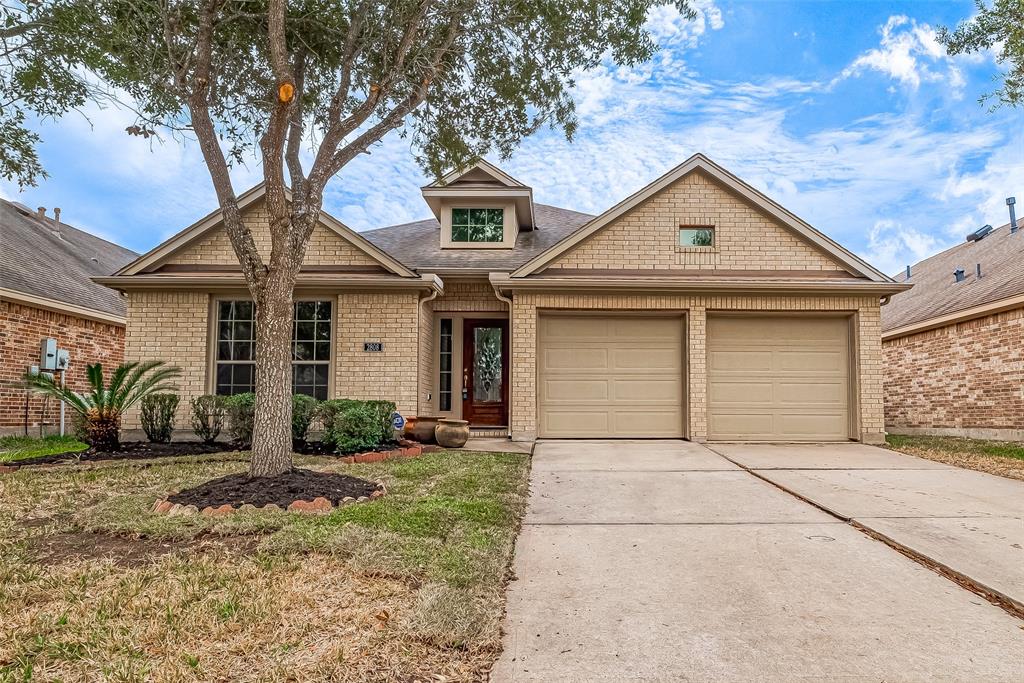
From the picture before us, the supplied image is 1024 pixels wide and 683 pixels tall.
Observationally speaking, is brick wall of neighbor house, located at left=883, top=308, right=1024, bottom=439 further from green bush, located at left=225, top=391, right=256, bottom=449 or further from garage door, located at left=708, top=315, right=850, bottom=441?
green bush, located at left=225, top=391, right=256, bottom=449

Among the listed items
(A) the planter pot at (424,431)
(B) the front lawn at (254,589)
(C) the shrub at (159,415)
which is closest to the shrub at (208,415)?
(C) the shrub at (159,415)

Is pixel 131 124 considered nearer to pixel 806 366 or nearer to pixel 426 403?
pixel 426 403

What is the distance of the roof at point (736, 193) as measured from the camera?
35.0 feet

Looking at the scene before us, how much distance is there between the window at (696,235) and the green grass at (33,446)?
10.5 metres

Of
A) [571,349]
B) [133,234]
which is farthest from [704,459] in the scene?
[133,234]

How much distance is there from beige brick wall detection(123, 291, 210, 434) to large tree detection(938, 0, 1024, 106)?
14.0 meters

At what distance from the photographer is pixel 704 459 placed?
27.7 feet

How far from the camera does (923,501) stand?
5.74 meters

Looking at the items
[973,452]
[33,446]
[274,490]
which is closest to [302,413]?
[274,490]

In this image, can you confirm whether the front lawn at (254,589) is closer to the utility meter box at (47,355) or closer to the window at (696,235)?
the window at (696,235)

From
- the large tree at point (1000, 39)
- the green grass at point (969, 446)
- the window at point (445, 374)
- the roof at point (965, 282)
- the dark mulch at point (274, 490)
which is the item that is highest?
the large tree at point (1000, 39)

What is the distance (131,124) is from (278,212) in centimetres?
341

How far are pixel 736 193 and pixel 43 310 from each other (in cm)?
1391

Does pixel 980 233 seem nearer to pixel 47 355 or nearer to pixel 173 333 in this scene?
pixel 173 333
